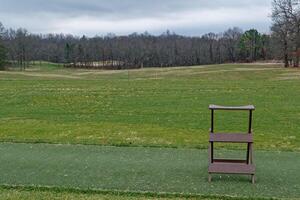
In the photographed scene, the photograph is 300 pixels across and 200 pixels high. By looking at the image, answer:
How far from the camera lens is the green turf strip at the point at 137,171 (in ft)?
24.1

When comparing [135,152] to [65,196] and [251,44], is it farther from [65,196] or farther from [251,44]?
[251,44]

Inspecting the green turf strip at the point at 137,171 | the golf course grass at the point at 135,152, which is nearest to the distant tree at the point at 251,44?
the golf course grass at the point at 135,152

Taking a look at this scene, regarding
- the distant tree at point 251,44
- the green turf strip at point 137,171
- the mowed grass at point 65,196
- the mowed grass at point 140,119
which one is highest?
the distant tree at point 251,44

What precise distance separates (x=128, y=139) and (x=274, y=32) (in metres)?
66.7

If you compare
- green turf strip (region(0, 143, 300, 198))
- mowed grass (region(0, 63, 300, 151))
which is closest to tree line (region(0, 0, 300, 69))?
mowed grass (region(0, 63, 300, 151))

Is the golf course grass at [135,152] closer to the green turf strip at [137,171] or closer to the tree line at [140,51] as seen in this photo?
the green turf strip at [137,171]

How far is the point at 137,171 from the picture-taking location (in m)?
8.45

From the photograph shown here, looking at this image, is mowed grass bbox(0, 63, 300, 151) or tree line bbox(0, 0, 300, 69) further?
tree line bbox(0, 0, 300, 69)

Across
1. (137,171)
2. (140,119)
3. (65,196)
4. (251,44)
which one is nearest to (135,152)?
(137,171)

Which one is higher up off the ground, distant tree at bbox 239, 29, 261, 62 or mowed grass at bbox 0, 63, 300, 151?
distant tree at bbox 239, 29, 261, 62

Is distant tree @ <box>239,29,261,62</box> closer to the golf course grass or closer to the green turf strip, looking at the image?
the golf course grass

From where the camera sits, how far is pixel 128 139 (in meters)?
12.7

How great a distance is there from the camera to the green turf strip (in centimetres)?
734

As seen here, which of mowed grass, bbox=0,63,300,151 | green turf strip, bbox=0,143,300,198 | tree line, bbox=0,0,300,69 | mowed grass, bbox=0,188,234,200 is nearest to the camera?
mowed grass, bbox=0,188,234,200
